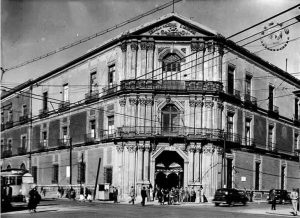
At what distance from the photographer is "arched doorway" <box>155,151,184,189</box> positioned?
122 ft

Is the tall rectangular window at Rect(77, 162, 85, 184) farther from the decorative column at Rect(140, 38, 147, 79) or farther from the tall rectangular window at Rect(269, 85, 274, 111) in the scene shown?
the tall rectangular window at Rect(269, 85, 274, 111)

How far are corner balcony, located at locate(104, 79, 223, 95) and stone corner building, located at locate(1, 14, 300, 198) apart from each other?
8cm

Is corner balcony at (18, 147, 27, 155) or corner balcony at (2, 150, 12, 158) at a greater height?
→ corner balcony at (18, 147, 27, 155)

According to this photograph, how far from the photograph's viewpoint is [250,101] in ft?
138

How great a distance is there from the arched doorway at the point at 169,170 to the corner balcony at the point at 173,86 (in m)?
4.97

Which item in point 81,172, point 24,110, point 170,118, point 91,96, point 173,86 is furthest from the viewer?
point 24,110

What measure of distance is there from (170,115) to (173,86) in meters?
2.32

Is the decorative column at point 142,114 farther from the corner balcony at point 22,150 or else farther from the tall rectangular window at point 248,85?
the corner balcony at point 22,150

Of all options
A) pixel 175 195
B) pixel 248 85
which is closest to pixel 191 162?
pixel 175 195

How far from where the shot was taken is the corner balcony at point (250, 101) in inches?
1639

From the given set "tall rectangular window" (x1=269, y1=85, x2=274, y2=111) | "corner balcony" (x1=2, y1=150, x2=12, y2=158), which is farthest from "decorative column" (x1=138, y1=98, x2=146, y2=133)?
"corner balcony" (x1=2, y1=150, x2=12, y2=158)

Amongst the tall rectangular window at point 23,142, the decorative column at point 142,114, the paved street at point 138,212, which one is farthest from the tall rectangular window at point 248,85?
the tall rectangular window at point 23,142

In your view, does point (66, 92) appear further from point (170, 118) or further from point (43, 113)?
point (170, 118)

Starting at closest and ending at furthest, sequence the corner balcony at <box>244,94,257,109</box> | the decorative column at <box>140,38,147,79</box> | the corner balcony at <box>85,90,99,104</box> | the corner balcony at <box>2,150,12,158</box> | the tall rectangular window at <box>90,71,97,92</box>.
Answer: the decorative column at <box>140,38,147,79</box>, the corner balcony at <box>85,90,99,104</box>, the corner balcony at <box>244,94,257,109</box>, the tall rectangular window at <box>90,71,97,92</box>, the corner balcony at <box>2,150,12,158</box>
